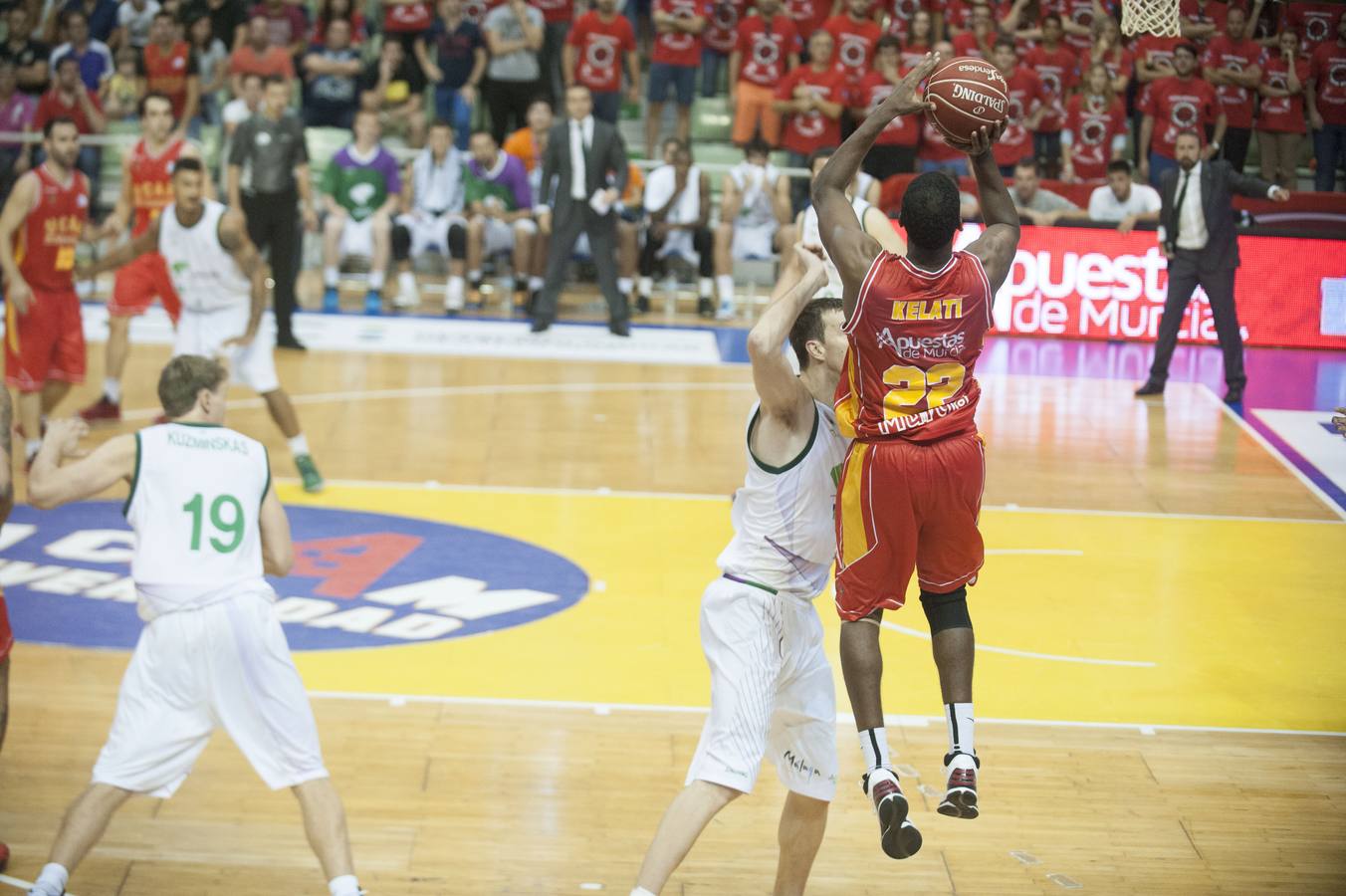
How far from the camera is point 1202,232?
14.3 metres

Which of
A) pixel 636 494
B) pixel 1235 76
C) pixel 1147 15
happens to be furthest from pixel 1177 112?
pixel 1147 15

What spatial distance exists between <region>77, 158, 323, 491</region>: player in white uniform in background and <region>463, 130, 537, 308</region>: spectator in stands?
6.64 meters

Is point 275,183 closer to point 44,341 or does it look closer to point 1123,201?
point 44,341

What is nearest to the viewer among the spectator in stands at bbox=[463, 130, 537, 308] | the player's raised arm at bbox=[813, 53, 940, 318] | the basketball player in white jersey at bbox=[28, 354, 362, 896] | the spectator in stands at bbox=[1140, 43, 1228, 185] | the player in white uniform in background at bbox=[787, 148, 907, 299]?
the player's raised arm at bbox=[813, 53, 940, 318]

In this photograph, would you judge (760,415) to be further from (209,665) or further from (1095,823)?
(1095,823)

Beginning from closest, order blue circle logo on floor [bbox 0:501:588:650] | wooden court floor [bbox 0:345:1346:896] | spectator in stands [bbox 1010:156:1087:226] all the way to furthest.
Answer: wooden court floor [bbox 0:345:1346:896] < blue circle logo on floor [bbox 0:501:588:650] < spectator in stands [bbox 1010:156:1087:226]

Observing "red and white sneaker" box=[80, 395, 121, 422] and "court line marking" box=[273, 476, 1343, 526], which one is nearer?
"court line marking" box=[273, 476, 1343, 526]

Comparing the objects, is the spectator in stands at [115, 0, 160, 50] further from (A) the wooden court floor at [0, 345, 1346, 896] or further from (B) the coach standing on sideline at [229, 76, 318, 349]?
(A) the wooden court floor at [0, 345, 1346, 896]

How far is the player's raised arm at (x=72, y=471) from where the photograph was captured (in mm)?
5254

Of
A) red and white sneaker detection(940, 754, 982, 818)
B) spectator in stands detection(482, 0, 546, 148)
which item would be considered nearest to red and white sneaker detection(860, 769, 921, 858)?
red and white sneaker detection(940, 754, 982, 818)

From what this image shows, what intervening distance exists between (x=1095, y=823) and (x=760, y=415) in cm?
238

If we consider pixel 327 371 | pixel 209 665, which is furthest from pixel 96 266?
pixel 209 665

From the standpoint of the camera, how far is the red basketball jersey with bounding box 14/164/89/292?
1095 centimetres

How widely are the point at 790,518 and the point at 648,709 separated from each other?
7.95 ft
